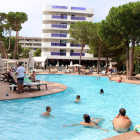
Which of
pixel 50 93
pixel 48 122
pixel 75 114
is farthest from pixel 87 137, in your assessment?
pixel 50 93

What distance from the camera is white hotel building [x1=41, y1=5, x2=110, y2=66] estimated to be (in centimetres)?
5012

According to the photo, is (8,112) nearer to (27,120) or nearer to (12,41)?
(27,120)

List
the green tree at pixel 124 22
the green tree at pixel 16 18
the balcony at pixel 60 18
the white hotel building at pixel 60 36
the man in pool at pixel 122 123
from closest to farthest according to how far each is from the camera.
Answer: the man in pool at pixel 122 123
the green tree at pixel 124 22
the green tree at pixel 16 18
the white hotel building at pixel 60 36
the balcony at pixel 60 18

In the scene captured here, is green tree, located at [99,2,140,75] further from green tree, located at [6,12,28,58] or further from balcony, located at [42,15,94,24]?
balcony, located at [42,15,94,24]

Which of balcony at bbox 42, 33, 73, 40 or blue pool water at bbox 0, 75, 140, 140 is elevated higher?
balcony at bbox 42, 33, 73, 40

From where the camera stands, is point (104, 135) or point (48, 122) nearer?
point (104, 135)

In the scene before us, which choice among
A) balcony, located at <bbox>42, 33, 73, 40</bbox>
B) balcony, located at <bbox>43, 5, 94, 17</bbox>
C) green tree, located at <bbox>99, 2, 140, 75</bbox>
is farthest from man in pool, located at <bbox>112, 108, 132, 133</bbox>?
balcony, located at <bbox>43, 5, 94, 17</bbox>

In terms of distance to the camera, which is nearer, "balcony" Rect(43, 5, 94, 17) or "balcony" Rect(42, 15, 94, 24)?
"balcony" Rect(42, 15, 94, 24)

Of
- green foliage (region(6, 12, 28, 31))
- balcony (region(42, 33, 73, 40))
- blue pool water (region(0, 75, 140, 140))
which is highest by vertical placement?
green foliage (region(6, 12, 28, 31))

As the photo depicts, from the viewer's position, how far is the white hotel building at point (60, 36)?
50125 mm

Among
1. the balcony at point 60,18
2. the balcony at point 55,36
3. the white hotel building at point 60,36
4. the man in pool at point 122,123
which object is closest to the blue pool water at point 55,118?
the man in pool at point 122,123

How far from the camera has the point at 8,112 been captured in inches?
322

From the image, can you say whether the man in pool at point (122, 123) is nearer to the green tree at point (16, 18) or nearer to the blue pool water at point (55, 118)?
the blue pool water at point (55, 118)

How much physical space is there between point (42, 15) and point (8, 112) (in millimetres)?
48705
